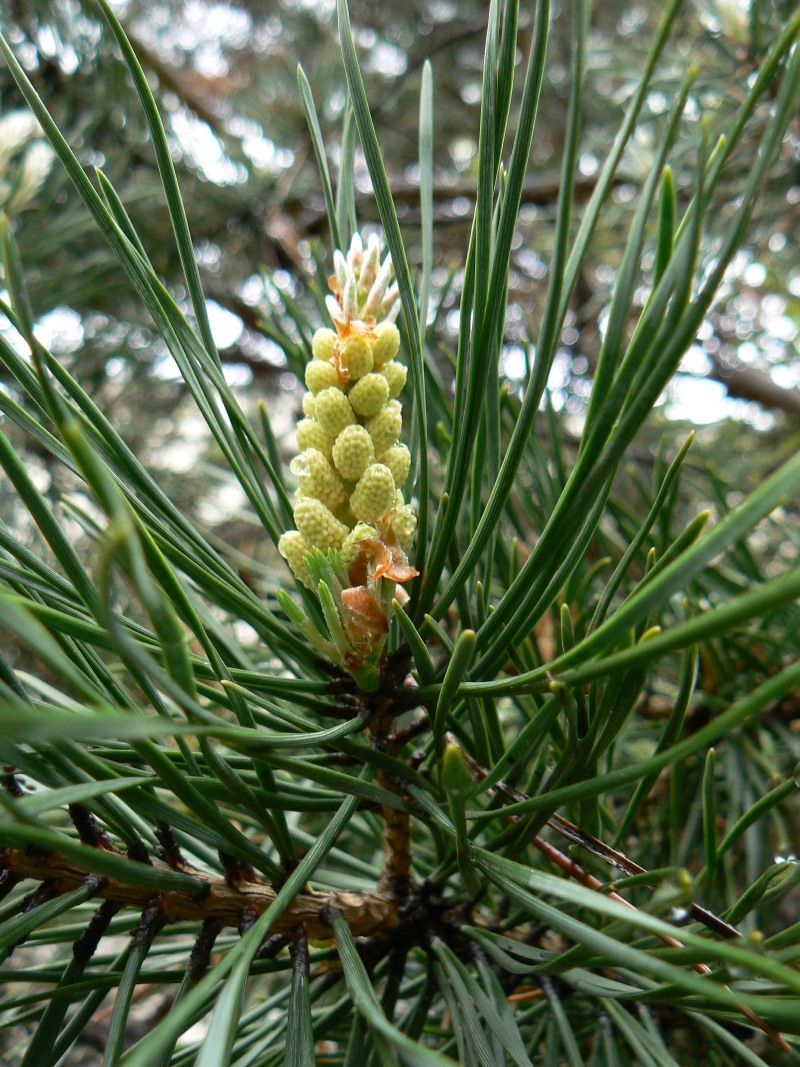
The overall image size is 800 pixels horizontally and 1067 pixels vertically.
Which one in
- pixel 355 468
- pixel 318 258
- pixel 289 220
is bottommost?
pixel 355 468

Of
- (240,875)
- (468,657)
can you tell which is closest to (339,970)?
(240,875)

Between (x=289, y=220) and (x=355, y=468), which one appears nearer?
(x=355, y=468)

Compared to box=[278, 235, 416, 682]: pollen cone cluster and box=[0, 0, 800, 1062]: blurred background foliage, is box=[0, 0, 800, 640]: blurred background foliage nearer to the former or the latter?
box=[0, 0, 800, 1062]: blurred background foliage

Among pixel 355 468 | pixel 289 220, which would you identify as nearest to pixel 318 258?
pixel 355 468

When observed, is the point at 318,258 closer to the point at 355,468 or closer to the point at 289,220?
the point at 355,468

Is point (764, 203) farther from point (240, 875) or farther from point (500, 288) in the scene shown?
point (240, 875)

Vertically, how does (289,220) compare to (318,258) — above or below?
above

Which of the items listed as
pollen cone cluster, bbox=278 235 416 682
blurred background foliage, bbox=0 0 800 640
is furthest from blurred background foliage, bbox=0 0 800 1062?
pollen cone cluster, bbox=278 235 416 682
